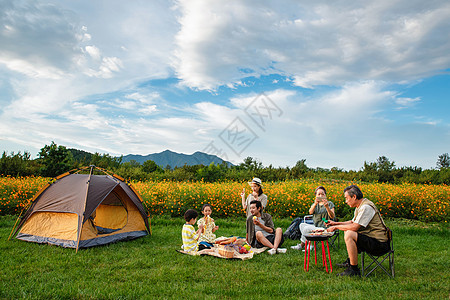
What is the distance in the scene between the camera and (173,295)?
13.1 ft

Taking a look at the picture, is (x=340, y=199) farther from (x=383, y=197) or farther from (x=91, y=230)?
(x=91, y=230)

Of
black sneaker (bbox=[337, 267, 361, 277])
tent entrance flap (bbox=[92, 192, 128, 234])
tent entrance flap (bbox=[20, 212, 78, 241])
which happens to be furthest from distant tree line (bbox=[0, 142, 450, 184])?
black sneaker (bbox=[337, 267, 361, 277])

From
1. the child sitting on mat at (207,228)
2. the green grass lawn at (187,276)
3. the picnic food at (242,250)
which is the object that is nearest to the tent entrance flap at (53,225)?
the green grass lawn at (187,276)

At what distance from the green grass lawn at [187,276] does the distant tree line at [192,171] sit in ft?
33.9

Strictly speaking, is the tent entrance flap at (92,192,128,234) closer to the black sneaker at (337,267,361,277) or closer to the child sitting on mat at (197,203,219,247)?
the child sitting on mat at (197,203,219,247)

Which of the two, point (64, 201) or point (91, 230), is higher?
point (64, 201)

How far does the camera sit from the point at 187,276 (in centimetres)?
476

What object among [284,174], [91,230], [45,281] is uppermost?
[284,174]

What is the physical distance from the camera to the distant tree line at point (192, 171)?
16203 mm

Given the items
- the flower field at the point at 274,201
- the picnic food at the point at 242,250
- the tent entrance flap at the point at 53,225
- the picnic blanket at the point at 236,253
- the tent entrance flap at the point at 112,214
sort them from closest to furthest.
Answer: the picnic blanket at the point at 236,253
the picnic food at the point at 242,250
the tent entrance flap at the point at 53,225
the tent entrance flap at the point at 112,214
the flower field at the point at 274,201

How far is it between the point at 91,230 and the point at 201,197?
430cm

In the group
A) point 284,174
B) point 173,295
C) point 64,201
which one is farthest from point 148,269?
point 284,174

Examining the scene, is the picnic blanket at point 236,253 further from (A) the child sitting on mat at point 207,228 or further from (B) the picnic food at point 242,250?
(A) the child sitting on mat at point 207,228

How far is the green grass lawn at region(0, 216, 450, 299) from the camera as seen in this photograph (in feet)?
13.5
